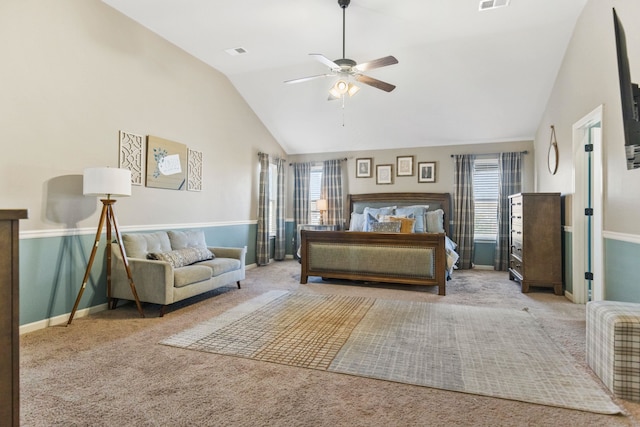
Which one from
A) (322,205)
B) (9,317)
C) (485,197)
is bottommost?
(9,317)

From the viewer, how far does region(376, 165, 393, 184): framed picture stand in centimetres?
716

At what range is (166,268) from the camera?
3484 millimetres

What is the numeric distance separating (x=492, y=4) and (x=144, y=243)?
4670mm

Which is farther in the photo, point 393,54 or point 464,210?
point 464,210

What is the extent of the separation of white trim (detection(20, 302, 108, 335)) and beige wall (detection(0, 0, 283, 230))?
0.88 metres

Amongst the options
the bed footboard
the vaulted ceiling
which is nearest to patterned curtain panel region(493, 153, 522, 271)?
the vaulted ceiling

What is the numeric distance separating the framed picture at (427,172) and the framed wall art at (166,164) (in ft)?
14.6

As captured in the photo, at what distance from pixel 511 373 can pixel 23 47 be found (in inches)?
184

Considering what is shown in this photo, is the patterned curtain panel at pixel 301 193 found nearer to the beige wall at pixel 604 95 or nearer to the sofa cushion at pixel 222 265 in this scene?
the sofa cushion at pixel 222 265

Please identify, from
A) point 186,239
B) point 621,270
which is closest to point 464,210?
point 621,270

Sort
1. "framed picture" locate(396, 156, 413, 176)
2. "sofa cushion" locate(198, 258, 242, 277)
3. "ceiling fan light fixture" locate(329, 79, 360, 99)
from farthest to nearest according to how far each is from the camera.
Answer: "framed picture" locate(396, 156, 413, 176) < "sofa cushion" locate(198, 258, 242, 277) < "ceiling fan light fixture" locate(329, 79, 360, 99)

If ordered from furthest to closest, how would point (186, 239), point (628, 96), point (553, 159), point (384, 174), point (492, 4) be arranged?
1. point (384, 174)
2. point (553, 159)
3. point (186, 239)
4. point (492, 4)
5. point (628, 96)

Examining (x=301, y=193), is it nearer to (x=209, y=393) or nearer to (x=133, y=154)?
(x=133, y=154)

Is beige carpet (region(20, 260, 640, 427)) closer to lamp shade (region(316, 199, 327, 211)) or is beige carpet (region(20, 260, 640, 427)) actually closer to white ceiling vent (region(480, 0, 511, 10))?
white ceiling vent (region(480, 0, 511, 10))
